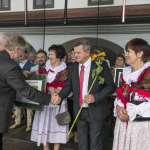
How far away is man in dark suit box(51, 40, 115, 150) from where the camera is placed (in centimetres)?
194

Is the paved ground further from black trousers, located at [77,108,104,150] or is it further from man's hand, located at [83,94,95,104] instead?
man's hand, located at [83,94,95,104]

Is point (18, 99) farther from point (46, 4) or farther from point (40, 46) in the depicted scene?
point (46, 4)

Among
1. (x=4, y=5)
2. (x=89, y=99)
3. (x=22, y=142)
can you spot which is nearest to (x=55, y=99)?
(x=89, y=99)

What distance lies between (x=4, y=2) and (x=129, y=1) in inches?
199

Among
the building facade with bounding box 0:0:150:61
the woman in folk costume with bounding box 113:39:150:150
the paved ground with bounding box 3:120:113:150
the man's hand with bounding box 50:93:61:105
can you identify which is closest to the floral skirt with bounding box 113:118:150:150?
the woman in folk costume with bounding box 113:39:150:150

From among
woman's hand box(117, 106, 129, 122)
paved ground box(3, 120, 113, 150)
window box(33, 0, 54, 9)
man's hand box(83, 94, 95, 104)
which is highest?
window box(33, 0, 54, 9)

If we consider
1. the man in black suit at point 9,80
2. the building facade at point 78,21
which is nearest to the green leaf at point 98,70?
the man in black suit at point 9,80

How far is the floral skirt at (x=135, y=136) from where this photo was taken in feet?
4.94

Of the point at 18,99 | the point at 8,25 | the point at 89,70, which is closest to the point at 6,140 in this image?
the point at 18,99

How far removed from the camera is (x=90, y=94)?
1876 mm

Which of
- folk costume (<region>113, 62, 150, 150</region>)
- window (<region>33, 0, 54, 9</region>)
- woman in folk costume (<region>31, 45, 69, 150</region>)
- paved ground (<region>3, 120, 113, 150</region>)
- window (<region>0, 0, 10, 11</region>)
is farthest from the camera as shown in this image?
window (<region>0, 0, 10, 11</region>)

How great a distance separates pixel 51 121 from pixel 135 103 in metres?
1.45

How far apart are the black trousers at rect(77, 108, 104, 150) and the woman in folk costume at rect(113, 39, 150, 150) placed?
12.8 inches

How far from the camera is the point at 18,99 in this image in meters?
2.20
